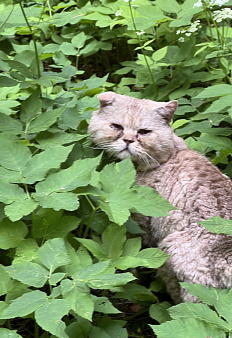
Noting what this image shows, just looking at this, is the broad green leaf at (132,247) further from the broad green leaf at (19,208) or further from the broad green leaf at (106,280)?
the broad green leaf at (19,208)

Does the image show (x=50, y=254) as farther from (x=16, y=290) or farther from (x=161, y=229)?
(x=161, y=229)

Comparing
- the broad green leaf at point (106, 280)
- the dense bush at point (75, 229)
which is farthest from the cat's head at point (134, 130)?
the broad green leaf at point (106, 280)

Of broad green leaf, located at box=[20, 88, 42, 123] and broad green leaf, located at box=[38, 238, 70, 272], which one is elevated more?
broad green leaf, located at box=[20, 88, 42, 123]

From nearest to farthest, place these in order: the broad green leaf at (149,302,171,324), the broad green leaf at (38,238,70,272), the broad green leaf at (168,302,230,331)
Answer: the broad green leaf at (168,302,230,331) → the broad green leaf at (38,238,70,272) → the broad green leaf at (149,302,171,324)

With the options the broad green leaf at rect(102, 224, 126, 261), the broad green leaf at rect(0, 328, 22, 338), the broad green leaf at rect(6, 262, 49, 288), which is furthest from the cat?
the broad green leaf at rect(0, 328, 22, 338)

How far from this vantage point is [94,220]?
2533mm

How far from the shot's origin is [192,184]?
268 cm

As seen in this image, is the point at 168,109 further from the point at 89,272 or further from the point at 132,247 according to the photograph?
the point at 89,272

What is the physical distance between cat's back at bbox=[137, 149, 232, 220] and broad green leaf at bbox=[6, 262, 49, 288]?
957 mm

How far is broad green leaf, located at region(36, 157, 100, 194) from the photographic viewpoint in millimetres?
2162

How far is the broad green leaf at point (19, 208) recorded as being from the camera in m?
2.02

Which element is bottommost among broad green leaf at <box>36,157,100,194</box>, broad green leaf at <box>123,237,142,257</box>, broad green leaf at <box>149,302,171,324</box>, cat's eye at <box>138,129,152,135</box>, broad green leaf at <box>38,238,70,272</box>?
broad green leaf at <box>149,302,171,324</box>

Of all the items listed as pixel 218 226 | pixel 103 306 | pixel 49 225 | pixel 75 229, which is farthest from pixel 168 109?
pixel 103 306

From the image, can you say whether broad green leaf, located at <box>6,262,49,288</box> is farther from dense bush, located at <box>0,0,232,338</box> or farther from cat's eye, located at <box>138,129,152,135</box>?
cat's eye, located at <box>138,129,152,135</box>
